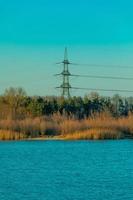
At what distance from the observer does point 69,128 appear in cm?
3422

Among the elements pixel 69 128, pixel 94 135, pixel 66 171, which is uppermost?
pixel 69 128

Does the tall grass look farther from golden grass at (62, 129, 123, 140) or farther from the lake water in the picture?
the lake water

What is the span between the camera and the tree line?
39.9m

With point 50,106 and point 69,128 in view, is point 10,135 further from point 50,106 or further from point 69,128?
point 50,106

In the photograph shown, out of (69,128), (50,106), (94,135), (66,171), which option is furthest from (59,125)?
(66,171)

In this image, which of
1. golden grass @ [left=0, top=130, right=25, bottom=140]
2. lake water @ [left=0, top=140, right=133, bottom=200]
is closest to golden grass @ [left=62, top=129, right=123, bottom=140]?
golden grass @ [left=0, top=130, right=25, bottom=140]

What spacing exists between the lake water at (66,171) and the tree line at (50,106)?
32.5 feet

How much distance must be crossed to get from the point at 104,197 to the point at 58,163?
7.30 m

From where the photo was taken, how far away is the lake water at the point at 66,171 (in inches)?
575

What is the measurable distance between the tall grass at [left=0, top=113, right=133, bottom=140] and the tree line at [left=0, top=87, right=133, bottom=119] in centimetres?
217

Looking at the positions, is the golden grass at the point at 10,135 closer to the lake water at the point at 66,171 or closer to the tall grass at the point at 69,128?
the tall grass at the point at 69,128

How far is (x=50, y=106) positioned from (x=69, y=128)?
31.8 ft

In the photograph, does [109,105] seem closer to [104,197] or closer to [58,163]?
[58,163]

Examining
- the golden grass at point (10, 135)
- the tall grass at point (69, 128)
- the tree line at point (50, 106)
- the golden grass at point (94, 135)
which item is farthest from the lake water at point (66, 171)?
the tree line at point (50, 106)
